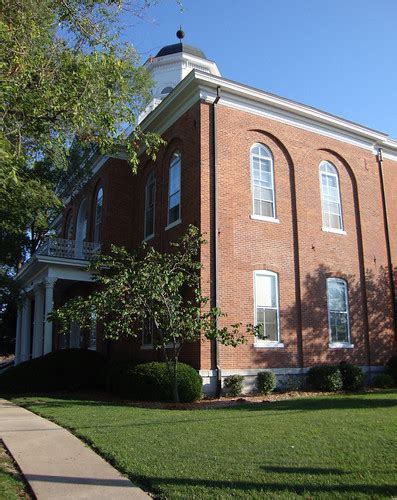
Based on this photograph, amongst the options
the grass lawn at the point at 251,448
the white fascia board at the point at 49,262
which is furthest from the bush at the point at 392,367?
the white fascia board at the point at 49,262

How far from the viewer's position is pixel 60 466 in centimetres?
617

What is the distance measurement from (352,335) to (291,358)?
3.08 meters

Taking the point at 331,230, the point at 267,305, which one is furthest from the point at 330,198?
the point at 267,305

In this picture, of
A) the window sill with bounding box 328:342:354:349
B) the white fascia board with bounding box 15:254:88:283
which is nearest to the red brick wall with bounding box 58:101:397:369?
the window sill with bounding box 328:342:354:349

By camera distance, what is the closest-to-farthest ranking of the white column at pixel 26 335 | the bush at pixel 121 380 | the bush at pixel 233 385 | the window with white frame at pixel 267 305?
the bush at pixel 121 380, the bush at pixel 233 385, the window with white frame at pixel 267 305, the white column at pixel 26 335

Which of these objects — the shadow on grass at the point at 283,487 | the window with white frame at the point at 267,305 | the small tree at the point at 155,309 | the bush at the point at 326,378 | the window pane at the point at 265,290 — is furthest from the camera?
the window pane at the point at 265,290

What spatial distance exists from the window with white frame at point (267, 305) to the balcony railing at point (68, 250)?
23.9 feet

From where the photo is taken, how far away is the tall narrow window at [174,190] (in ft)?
58.3

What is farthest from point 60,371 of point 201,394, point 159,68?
→ point 159,68

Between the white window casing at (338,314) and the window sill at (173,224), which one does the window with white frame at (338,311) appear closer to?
the white window casing at (338,314)

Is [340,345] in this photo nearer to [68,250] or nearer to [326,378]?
[326,378]

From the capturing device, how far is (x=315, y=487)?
16.7ft

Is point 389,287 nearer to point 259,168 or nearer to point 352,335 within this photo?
point 352,335

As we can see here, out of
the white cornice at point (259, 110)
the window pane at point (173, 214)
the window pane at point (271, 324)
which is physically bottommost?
the window pane at point (271, 324)
